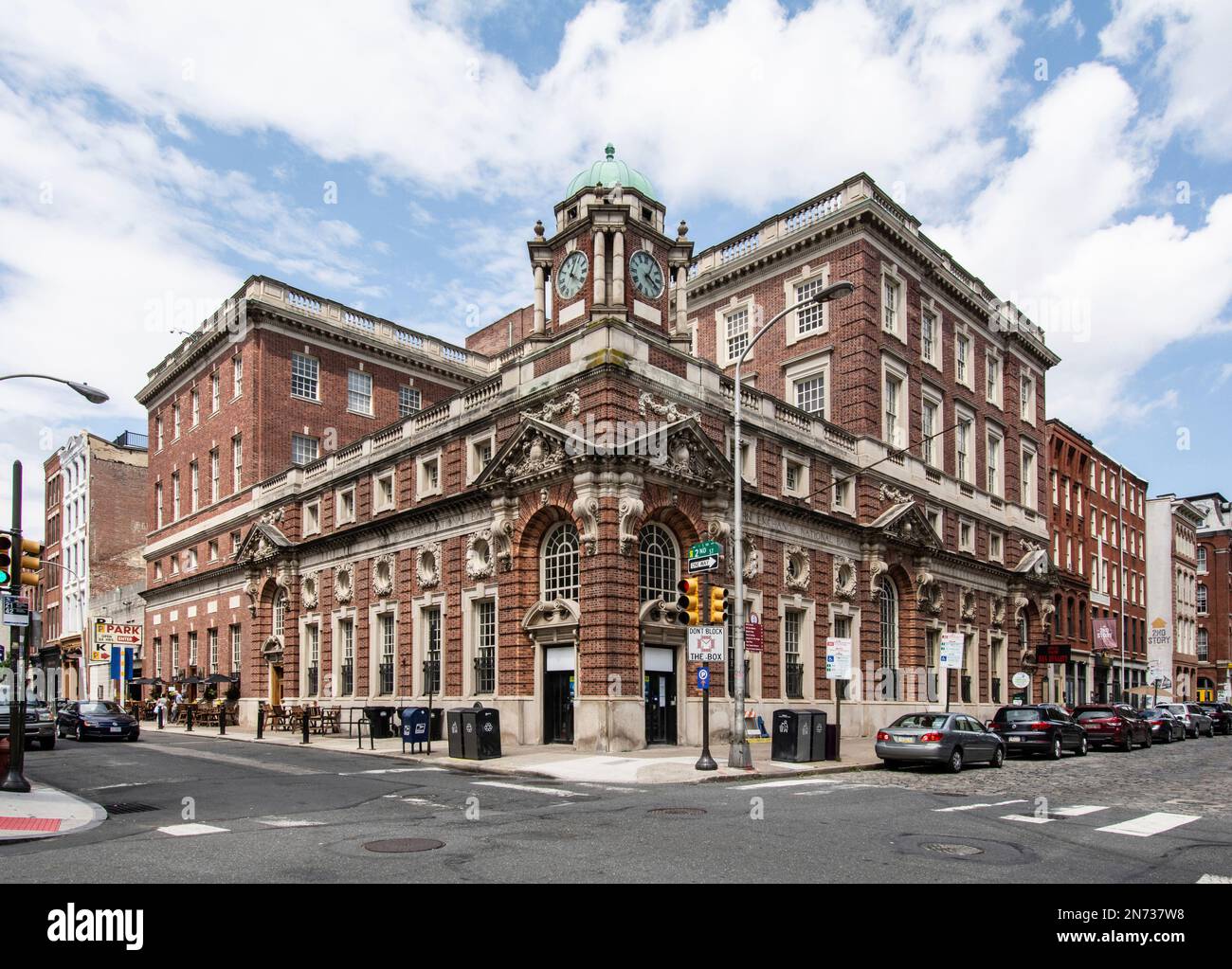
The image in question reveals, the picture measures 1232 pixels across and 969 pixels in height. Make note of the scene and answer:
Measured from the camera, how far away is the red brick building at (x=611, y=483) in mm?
29406

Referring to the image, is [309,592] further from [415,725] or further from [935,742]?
[935,742]

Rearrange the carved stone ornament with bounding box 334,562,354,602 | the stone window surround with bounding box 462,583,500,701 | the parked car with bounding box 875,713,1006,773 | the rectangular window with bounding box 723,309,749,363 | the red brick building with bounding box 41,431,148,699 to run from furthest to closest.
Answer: the red brick building with bounding box 41,431,148,699, the rectangular window with bounding box 723,309,749,363, the carved stone ornament with bounding box 334,562,354,602, the stone window surround with bounding box 462,583,500,701, the parked car with bounding box 875,713,1006,773

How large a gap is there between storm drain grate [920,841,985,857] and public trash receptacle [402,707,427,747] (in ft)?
56.0

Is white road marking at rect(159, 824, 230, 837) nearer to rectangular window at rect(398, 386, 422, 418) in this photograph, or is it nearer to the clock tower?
the clock tower

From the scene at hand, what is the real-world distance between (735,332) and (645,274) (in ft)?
49.2

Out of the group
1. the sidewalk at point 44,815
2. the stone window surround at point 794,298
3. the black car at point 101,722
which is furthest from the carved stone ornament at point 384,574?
the sidewalk at point 44,815

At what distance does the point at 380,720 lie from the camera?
103 feet

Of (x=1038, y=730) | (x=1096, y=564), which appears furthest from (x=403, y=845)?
(x=1096, y=564)

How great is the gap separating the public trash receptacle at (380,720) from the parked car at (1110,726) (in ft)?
75.0

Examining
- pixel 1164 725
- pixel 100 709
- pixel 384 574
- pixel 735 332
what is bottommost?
pixel 1164 725

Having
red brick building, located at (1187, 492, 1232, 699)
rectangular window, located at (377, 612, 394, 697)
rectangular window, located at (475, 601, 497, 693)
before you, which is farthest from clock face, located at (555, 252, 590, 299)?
red brick building, located at (1187, 492, 1232, 699)

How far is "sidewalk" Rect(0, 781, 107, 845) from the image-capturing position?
13.0 metres

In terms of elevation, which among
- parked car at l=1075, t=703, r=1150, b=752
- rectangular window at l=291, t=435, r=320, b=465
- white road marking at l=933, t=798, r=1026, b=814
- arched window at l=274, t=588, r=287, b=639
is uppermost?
rectangular window at l=291, t=435, r=320, b=465

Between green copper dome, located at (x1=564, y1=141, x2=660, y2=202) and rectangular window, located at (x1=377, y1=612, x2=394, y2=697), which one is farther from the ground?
green copper dome, located at (x1=564, y1=141, x2=660, y2=202)
